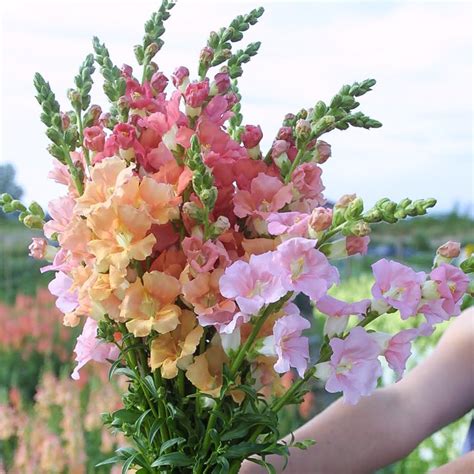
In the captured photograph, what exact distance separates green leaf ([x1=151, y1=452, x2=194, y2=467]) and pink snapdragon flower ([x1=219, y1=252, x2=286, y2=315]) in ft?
0.42

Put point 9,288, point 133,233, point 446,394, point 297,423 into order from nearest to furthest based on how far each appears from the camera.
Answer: point 133,233
point 446,394
point 297,423
point 9,288

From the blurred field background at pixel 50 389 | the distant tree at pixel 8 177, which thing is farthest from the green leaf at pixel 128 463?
the distant tree at pixel 8 177

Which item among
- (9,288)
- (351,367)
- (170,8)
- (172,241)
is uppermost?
(9,288)

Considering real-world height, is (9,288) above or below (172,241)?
above

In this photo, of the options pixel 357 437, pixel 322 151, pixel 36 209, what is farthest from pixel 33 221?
pixel 357 437

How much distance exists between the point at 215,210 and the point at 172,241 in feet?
0.13

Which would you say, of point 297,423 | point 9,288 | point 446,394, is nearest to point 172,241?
point 446,394

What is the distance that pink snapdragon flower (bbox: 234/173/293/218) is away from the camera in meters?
0.59

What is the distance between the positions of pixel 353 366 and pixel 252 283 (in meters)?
0.10

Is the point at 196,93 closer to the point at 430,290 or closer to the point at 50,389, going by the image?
the point at 430,290

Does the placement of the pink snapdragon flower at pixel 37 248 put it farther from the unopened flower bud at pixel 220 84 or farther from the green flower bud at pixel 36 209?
the unopened flower bud at pixel 220 84

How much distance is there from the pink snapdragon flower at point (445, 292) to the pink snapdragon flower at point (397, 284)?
10 mm

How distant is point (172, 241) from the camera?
600mm

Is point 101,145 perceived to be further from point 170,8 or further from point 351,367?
point 351,367
